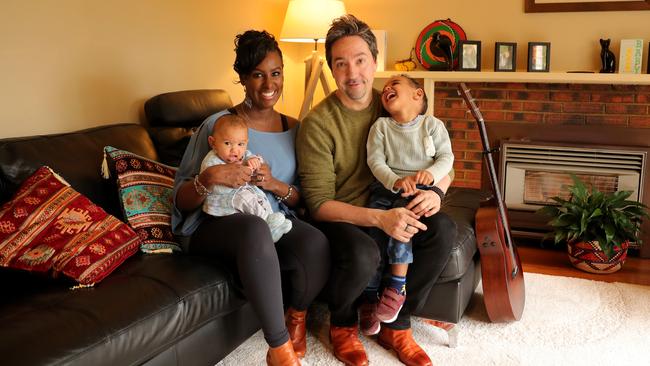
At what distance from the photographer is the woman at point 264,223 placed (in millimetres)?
1875

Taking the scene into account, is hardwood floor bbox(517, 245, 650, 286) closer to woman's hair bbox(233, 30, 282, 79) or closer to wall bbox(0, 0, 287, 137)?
woman's hair bbox(233, 30, 282, 79)

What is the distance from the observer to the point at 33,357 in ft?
4.54

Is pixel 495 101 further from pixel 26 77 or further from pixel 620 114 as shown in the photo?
pixel 26 77

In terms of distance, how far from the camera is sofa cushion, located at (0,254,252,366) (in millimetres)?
1453

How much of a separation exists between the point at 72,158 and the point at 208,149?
1.65 feet

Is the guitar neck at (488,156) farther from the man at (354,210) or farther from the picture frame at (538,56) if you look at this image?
the picture frame at (538,56)

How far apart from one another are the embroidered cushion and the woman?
0.07m

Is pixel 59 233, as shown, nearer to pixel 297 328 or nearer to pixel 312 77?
pixel 297 328

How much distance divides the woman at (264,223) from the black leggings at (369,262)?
60 millimetres

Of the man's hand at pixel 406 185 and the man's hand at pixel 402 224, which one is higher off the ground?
the man's hand at pixel 406 185

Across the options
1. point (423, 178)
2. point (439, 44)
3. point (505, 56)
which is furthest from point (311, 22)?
point (423, 178)

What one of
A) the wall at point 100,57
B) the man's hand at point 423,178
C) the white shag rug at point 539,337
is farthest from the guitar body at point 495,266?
the wall at point 100,57

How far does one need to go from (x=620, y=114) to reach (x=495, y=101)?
70cm

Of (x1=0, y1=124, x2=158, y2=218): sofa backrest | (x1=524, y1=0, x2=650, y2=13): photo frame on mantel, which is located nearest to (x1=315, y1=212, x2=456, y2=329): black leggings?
(x1=0, y1=124, x2=158, y2=218): sofa backrest
